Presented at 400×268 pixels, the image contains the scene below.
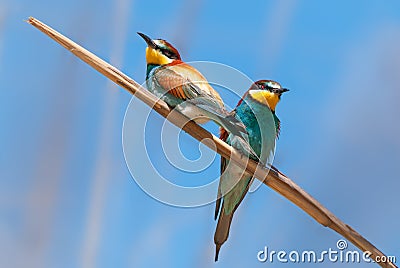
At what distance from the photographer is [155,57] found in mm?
2744

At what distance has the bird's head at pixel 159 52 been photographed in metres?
2.73

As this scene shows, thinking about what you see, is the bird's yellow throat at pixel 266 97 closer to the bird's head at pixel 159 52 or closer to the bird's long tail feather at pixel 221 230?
the bird's head at pixel 159 52

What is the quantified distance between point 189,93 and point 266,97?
0.50 metres

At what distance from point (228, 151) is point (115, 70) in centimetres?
38

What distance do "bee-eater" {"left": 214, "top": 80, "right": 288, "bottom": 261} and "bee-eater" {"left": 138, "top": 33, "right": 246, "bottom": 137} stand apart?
211mm

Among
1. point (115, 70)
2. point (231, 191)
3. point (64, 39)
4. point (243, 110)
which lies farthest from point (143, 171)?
point (243, 110)

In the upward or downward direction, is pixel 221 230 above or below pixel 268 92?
below

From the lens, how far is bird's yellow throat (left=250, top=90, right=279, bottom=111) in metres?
2.71

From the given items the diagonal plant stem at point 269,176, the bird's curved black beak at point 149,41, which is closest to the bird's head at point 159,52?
the bird's curved black beak at point 149,41

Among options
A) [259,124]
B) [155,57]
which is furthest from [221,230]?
[155,57]

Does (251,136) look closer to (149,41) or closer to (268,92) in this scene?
(268,92)

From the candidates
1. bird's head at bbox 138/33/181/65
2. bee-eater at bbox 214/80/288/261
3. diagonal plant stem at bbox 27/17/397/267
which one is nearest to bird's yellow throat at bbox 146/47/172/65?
bird's head at bbox 138/33/181/65

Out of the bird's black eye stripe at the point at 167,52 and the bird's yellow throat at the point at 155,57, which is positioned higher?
the bird's black eye stripe at the point at 167,52

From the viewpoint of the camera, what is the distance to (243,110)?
9.06ft
